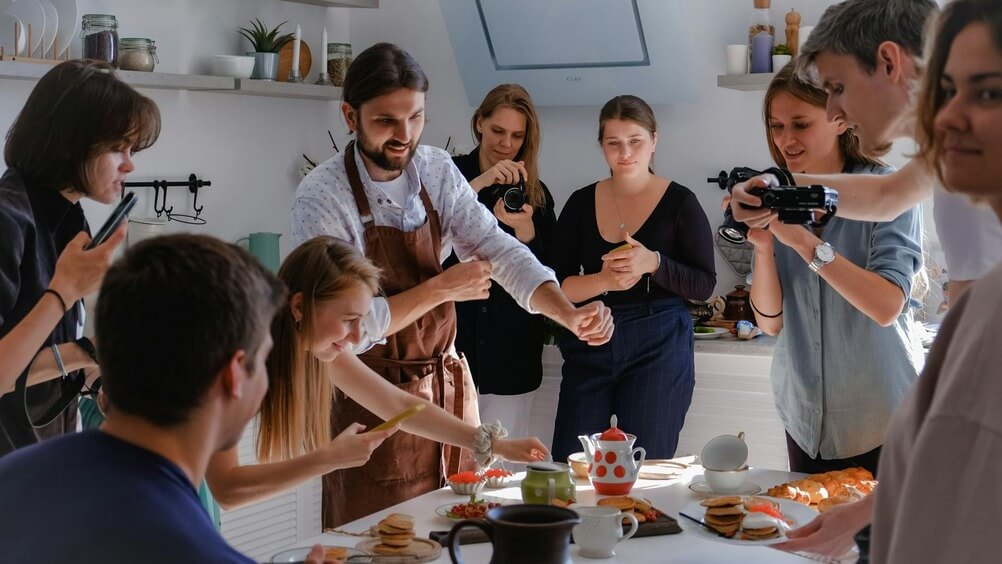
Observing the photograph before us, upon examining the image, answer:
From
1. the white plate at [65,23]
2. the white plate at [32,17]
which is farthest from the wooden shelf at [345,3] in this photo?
the white plate at [32,17]

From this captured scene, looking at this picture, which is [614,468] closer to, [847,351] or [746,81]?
[847,351]

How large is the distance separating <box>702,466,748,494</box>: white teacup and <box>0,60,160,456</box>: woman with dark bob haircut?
3.85ft

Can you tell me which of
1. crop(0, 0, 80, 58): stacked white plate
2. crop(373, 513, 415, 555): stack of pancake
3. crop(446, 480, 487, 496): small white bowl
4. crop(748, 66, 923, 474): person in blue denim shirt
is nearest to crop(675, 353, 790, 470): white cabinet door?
crop(748, 66, 923, 474): person in blue denim shirt

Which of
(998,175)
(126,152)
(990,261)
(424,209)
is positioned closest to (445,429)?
(424,209)

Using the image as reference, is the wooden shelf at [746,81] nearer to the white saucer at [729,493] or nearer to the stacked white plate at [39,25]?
the white saucer at [729,493]

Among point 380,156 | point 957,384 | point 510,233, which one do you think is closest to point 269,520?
point 510,233

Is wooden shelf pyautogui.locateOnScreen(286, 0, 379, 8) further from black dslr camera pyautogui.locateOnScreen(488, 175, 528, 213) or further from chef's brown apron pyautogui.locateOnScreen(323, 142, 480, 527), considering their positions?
chef's brown apron pyautogui.locateOnScreen(323, 142, 480, 527)

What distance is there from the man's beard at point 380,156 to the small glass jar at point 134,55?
1.38 metres

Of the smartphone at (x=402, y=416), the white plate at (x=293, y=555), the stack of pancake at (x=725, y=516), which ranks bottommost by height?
the stack of pancake at (x=725, y=516)

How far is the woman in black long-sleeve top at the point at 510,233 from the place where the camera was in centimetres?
357

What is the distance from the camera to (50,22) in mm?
3268

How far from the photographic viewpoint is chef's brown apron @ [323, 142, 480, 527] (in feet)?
7.81

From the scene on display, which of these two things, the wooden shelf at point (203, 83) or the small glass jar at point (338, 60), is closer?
the wooden shelf at point (203, 83)

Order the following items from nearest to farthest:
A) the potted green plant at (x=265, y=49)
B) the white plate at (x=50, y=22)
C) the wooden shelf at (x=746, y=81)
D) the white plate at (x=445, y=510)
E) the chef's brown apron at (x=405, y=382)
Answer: the white plate at (x=445, y=510) → the chef's brown apron at (x=405, y=382) → the white plate at (x=50, y=22) → the wooden shelf at (x=746, y=81) → the potted green plant at (x=265, y=49)
